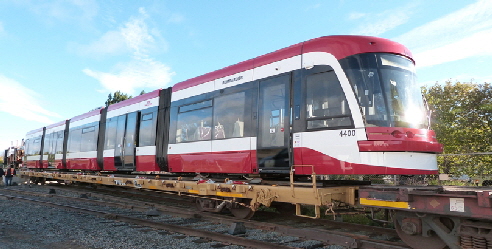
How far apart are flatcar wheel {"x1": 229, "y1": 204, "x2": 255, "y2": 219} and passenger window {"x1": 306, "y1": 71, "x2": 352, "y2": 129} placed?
267cm

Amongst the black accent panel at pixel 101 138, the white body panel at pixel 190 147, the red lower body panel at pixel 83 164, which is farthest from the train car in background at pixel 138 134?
the red lower body panel at pixel 83 164

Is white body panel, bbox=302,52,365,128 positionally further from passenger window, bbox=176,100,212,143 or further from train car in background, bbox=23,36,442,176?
passenger window, bbox=176,100,212,143

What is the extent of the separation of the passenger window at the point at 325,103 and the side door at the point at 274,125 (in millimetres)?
531

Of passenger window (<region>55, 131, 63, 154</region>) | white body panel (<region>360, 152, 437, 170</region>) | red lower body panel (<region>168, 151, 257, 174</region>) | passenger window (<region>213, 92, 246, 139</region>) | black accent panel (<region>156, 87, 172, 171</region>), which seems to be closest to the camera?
white body panel (<region>360, 152, 437, 170</region>)

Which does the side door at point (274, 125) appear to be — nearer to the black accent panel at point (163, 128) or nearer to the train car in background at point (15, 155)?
the black accent panel at point (163, 128)

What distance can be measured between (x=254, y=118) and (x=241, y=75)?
3.99ft

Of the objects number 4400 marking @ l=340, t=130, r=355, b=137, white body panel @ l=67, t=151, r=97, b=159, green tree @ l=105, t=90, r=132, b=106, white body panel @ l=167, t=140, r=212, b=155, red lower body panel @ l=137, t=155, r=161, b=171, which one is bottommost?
red lower body panel @ l=137, t=155, r=161, b=171

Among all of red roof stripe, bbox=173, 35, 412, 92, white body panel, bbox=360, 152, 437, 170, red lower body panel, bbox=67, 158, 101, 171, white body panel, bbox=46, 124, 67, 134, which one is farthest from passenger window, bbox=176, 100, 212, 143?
white body panel, bbox=46, 124, 67, 134

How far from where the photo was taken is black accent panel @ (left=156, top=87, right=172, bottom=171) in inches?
396

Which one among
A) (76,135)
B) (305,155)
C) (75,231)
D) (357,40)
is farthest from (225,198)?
(76,135)

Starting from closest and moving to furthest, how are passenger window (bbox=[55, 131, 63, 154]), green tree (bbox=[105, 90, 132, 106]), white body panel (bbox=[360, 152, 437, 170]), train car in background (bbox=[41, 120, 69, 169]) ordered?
white body panel (bbox=[360, 152, 437, 170]) → train car in background (bbox=[41, 120, 69, 169]) → passenger window (bbox=[55, 131, 63, 154]) → green tree (bbox=[105, 90, 132, 106])

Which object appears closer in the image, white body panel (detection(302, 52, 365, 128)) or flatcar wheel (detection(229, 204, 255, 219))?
white body panel (detection(302, 52, 365, 128))

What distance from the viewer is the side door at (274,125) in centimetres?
667

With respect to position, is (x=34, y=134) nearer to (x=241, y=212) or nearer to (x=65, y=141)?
(x=65, y=141)
